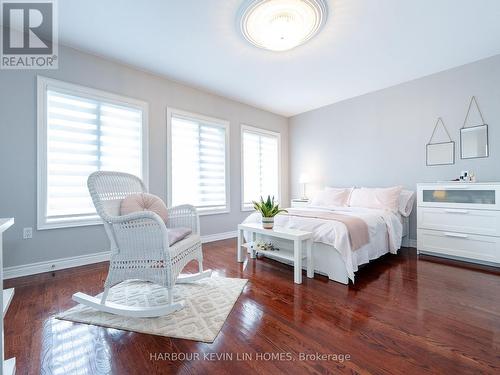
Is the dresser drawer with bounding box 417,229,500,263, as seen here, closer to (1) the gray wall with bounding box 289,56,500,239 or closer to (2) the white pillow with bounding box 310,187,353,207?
(1) the gray wall with bounding box 289,56,500,239

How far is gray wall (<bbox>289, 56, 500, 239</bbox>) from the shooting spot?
293cm

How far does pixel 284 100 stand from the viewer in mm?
4266

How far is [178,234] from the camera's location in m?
1.94

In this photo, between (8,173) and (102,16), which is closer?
(102,16)

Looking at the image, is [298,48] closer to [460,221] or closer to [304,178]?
[304,178]

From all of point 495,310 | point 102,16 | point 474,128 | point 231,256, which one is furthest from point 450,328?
point 102,16

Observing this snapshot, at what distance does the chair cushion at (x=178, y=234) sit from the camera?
1.83m

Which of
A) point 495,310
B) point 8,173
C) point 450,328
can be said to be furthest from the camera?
point 8,173

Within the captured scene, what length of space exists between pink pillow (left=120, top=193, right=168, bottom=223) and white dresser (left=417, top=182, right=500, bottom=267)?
3173 millimetres

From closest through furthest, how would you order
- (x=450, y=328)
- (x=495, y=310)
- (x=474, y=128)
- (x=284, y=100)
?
(x=450, y=328) < (x=495, y=310) < (x=474, y=128) < (x=284, y=100)

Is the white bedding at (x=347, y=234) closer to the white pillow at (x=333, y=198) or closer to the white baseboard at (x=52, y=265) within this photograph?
the white pillow at (x=333, y=198)

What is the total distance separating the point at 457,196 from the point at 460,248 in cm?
61

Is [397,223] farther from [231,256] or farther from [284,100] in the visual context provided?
[284,100]

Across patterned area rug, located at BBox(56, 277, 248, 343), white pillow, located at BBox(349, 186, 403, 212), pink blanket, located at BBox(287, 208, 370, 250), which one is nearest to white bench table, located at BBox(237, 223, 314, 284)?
pink blanket, located at BBox(287, 208, 370, 250)
